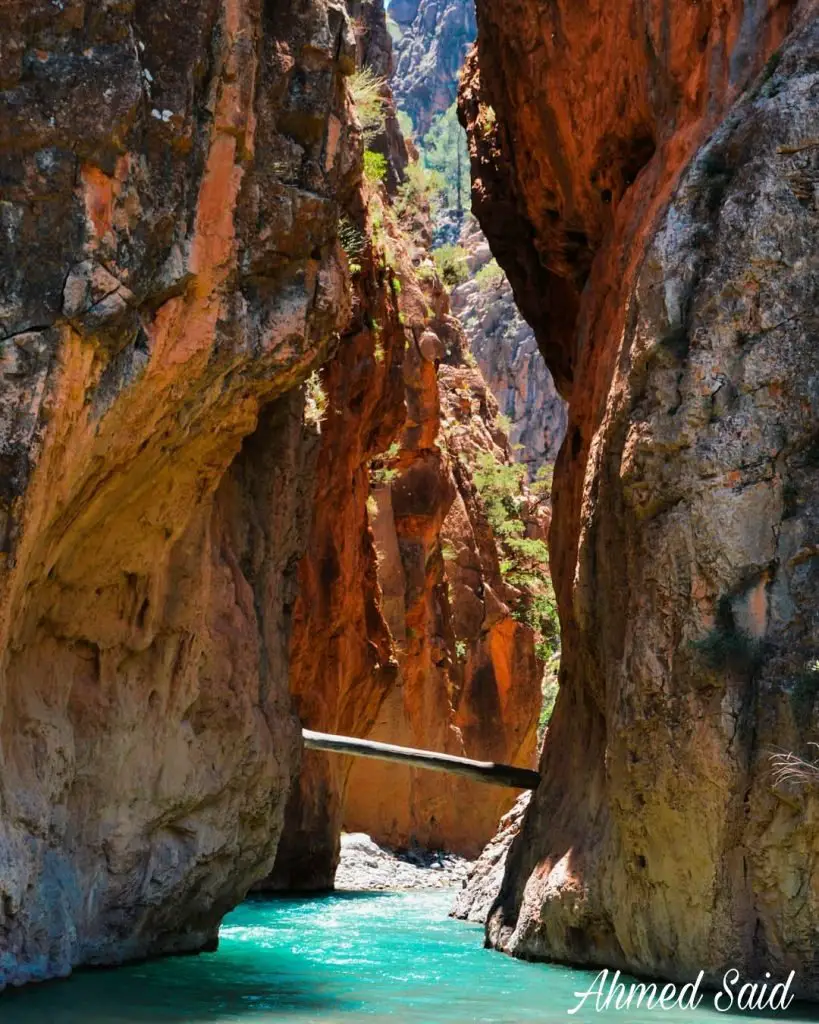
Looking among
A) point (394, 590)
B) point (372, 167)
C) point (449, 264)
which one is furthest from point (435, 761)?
point (449, 264)

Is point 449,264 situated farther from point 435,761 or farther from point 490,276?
point 490,276

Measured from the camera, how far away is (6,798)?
10266 mm

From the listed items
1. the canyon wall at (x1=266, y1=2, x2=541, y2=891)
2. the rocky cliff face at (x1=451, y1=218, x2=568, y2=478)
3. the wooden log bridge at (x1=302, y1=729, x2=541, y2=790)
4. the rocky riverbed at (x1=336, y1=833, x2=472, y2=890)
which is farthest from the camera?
the rocky cliff face at (x1=451, y1=218, x2=568, y2=478)

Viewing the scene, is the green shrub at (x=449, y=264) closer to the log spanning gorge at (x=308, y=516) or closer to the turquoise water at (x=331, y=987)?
the log spanning gorge at (x=308, y=516)

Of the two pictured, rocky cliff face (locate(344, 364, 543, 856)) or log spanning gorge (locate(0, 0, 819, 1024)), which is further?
rocky cliff face (locate(344, 364, 543, 856))

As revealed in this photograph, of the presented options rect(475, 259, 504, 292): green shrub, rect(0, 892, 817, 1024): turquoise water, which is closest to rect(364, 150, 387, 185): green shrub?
rect(0, 892, 817, 1024): turquoise water

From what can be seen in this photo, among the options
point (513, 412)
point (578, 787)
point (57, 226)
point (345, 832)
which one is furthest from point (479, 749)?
point (513, 412)

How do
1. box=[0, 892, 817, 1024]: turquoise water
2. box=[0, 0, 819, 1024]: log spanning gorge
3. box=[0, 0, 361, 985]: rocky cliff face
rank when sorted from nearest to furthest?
1. box=[0, 0, 361, 985]: rocky cliff face
2. box=[0, 892, 817, 1024]: turquoise water
3. box=[0, 0, 819, 1024]: log spanning gorge

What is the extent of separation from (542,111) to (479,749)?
1796 cm

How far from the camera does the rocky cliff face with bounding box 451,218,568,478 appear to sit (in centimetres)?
6106

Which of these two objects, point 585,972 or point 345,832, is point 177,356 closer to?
point 585,972

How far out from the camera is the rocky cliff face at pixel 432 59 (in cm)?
9794

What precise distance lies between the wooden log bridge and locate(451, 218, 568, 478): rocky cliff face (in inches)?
1676

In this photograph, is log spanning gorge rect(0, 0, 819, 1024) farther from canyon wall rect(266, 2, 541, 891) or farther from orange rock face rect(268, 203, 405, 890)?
orange rock face rect(268, 203, 405, 890)
